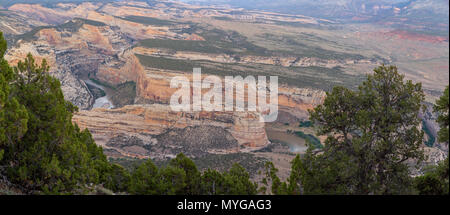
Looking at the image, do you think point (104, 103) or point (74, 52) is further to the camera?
point (74, 52)

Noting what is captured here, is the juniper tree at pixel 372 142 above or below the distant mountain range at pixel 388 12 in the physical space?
below

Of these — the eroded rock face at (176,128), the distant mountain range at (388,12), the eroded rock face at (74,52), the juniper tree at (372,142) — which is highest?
the distant mountain range at (388,12)

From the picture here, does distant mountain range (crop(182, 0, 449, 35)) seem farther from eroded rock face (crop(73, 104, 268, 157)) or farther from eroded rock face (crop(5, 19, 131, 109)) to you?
eroded rock face (crop(5, 19, 131, 109))

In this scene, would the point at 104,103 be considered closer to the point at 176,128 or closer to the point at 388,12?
the point at 176,128

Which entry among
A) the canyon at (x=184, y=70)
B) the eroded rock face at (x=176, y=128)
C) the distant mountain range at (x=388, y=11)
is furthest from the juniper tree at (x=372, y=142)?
the distant mountain range at (x=388, y=11)

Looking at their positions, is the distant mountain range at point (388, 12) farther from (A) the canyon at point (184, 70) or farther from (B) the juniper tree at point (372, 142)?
(B) the juniper tree at point (372, 142)

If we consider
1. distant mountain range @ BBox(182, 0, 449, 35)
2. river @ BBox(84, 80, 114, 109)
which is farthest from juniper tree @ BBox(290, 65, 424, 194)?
distant mountain range @ BBox(182, 0, 449, 35)

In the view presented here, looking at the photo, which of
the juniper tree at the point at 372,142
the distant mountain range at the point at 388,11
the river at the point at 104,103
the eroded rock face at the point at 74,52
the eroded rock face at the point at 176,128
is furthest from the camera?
the distant mountain range at the point at 388,11

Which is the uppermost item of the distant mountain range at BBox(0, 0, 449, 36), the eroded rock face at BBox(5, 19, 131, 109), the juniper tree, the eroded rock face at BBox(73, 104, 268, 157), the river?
the distant mountain range at BBox(0, 0, 449, 36)

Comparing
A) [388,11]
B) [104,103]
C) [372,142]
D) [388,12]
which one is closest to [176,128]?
[104,103]
